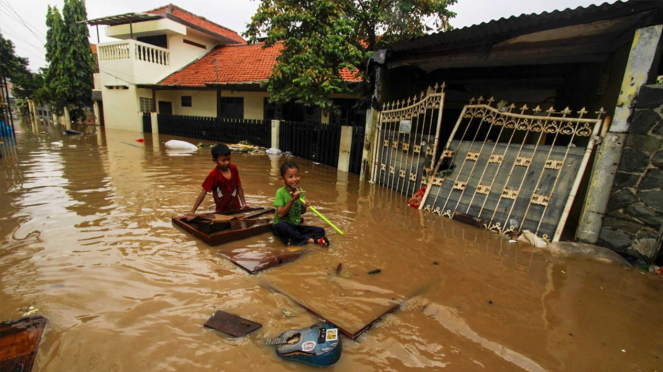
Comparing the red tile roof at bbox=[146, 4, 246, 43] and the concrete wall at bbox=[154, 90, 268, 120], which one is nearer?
the concrete wall at bbox=[154, 90, 268, 120]

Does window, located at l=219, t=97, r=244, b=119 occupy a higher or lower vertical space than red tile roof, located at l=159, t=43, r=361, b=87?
lower

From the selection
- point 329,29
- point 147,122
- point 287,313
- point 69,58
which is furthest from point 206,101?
point 287,313

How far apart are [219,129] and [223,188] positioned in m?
12.1

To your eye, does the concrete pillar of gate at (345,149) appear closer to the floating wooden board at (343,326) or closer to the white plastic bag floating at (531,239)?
the white plastic bag floating at (531,239)

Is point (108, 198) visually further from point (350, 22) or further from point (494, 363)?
point (350, 22)

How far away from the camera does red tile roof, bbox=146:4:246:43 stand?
20281mm

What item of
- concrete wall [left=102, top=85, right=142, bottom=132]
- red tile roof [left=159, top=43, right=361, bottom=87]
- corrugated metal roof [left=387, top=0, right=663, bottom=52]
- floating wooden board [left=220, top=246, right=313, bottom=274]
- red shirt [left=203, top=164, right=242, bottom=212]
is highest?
red tile roof [left=159, top=43, right=361, bottom=87]

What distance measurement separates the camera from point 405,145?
6781 mm

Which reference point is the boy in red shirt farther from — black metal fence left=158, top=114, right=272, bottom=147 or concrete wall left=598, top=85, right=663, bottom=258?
black metal fence left=158, top=114, right=272, bottom=147

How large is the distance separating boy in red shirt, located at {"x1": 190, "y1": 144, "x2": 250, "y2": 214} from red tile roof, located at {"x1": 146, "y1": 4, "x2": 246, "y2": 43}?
63.2 ft

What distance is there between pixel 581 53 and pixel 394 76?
3954mm

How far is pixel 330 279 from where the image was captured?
3.15 meters

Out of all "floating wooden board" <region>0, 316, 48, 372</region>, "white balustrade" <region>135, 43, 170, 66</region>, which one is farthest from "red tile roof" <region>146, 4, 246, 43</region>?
"floating wooden board" <region>0, 316, 48, 372</region>

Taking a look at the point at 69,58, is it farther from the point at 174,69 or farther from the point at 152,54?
the point at 174,69
